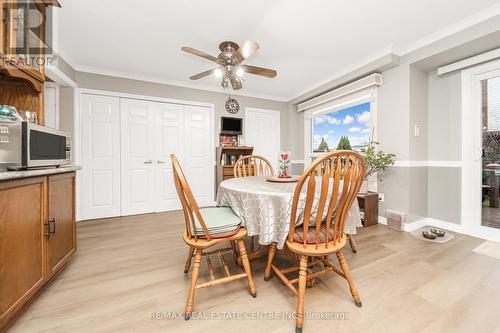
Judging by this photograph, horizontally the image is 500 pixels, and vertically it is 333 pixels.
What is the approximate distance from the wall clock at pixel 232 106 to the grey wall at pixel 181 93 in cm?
7

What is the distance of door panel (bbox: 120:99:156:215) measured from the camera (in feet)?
11.5

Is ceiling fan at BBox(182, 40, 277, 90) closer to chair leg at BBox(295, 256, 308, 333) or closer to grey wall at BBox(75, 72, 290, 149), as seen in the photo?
grey wall at BBox(75, 72, 290, 149)

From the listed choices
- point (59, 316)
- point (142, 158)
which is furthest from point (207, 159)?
point (59, 316)

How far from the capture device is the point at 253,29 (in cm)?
228

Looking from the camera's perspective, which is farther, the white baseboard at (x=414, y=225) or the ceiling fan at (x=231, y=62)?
the white baseboard at (x=414, y=225)

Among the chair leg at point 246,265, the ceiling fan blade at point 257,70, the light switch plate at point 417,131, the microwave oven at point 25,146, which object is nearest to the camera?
the microwave oven at point 25,146

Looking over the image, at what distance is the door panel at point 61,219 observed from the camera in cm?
147

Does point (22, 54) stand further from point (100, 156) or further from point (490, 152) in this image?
point (490, 152)

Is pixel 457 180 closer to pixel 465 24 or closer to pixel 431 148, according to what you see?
pixel 431 148

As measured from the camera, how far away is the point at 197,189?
4047mm

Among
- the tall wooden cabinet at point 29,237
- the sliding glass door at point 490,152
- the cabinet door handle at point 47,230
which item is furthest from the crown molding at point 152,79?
the sliding glass door at point 490,152

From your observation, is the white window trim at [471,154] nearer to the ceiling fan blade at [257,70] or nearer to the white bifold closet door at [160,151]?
the ceiling fan blade at [257,70]

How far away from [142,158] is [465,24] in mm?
4609

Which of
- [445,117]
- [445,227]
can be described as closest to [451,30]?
[445,117]
